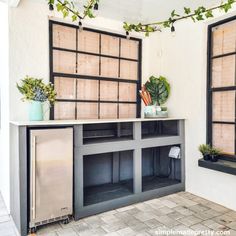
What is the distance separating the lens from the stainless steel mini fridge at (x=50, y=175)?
2.31 metres

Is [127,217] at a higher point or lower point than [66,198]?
lower

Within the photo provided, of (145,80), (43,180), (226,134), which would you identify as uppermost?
(145,80)

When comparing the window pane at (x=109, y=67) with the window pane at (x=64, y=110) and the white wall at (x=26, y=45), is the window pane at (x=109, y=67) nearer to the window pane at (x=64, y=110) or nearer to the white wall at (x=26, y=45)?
the window pane at (x=64, y=110)

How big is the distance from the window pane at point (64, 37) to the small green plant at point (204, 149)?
88.8 inches

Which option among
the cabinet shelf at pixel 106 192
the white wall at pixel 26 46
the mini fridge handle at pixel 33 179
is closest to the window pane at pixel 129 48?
the white wall at pixel 26 46

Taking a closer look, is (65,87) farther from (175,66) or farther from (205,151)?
(205,151)

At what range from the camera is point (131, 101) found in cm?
387

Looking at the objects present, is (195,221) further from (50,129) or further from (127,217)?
(50,129)

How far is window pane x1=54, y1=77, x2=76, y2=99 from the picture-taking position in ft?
10.3

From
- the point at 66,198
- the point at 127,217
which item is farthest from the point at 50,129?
the point at 127,217

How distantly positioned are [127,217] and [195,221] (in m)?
0.77

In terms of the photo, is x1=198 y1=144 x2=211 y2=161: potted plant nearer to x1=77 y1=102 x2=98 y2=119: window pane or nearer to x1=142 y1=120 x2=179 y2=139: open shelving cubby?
x1=142 y1=120 x2=179 y2=139: open shelving cubby

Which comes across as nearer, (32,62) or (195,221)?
(195,221)

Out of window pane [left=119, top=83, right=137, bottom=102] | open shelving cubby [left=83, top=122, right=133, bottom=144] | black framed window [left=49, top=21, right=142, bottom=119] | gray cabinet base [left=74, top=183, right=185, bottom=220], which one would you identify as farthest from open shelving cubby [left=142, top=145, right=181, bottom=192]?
window pane [left=119, top=83, right=137, bottom=102]
